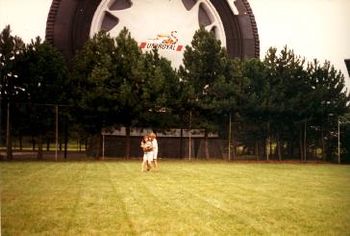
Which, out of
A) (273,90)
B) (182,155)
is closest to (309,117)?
(273,90)

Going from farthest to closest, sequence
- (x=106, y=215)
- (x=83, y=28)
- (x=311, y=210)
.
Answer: (x=83, y=28)
(x=311, y=210)
(x=106, y=215)

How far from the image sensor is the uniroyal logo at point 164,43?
4078 centimetres

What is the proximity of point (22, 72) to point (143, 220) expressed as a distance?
25.7m

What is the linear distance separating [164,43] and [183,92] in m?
6.55

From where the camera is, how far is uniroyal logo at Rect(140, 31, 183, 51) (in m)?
40.8

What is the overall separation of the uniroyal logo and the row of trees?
3.40m

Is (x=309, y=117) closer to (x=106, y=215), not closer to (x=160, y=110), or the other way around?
(x=160, y=110)

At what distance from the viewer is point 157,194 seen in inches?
523

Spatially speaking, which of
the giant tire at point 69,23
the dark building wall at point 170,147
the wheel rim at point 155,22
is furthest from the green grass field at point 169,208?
the wheel rim at point 155,22

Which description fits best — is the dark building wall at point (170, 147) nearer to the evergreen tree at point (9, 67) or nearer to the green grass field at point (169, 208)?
the evergreen tree at point (9, 67)

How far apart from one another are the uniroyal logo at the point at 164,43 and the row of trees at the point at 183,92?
3.40 metres

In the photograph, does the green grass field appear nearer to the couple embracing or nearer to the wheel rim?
the couple embracing

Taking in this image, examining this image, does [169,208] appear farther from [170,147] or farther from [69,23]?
[69,23]

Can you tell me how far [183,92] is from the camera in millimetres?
36531
